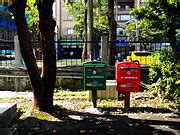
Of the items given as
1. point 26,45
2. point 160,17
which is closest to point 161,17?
point 160,17

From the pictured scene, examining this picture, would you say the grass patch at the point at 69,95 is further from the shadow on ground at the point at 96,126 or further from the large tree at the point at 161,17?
the large tree at the point at 161,17

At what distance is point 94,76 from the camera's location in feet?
31.1

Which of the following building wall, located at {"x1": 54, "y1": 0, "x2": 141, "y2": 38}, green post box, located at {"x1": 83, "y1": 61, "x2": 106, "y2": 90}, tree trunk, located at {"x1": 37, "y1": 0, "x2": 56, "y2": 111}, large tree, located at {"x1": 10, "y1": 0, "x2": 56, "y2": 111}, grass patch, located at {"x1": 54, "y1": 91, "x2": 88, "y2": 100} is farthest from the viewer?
building wall, located at {"x1": 54, "y1": 0, "x2": 141, "y2": 38}

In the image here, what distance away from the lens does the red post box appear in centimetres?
966

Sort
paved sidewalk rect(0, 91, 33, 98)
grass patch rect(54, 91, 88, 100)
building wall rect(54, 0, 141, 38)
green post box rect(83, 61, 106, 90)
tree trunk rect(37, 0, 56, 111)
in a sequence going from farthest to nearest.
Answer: building wall rect(54, 0, 141, 38)
paved sidewalk rect(0, 91, 33, 98)
grass patch rect(54, 91, 88, 100)
green post box rect(83, 61, 106, 90)
tree trunk rect(37, 0, 56, 111)

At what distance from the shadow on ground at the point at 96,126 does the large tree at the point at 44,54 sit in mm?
524

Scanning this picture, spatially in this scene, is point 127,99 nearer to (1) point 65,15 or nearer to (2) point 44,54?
(2) point 44,54

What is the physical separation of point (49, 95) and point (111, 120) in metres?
1.67

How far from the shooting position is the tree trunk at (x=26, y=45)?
8.52 metres

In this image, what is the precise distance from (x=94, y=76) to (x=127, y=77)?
0.84 meters

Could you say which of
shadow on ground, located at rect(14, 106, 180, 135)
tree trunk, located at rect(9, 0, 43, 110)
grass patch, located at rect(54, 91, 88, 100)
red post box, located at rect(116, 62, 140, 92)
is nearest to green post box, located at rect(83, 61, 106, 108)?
red post box, located at rect(116, 62, 140, 92)

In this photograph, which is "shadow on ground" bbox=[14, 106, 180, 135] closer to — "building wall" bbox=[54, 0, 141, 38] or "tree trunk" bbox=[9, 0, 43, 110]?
"tree trunk" bbox=[9, 0, 43, 110]

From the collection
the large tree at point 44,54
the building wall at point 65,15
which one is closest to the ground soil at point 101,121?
the large tree at point 44,54

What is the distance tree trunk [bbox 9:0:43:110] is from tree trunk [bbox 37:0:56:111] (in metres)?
0.17
